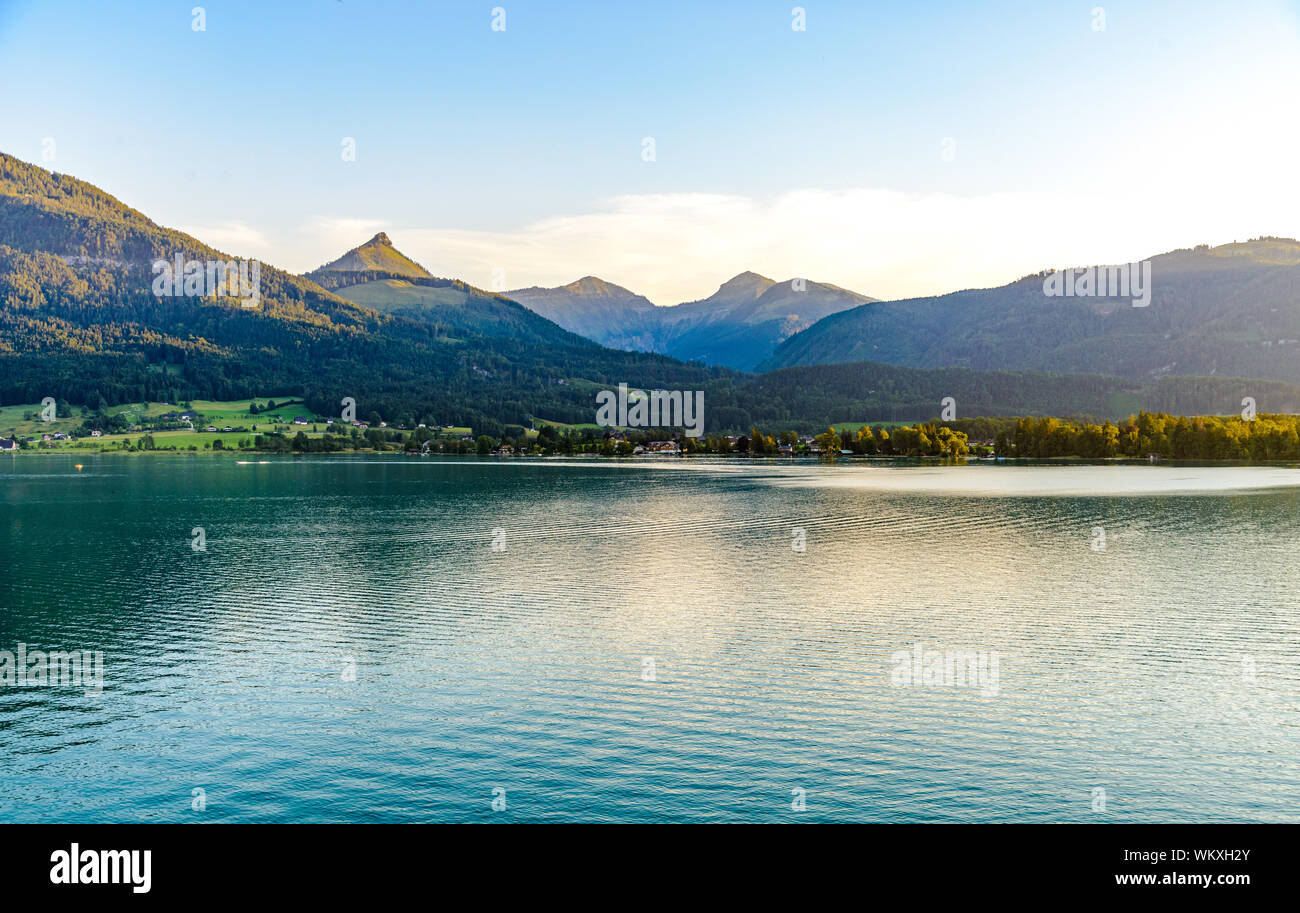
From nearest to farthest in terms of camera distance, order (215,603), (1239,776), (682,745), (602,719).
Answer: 1. (1239,776)
2. (682,745)
3. (602,719)
4. (215,603)

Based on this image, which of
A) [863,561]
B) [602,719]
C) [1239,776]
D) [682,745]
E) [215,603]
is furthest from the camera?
[863,561]

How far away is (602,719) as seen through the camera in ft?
89.5

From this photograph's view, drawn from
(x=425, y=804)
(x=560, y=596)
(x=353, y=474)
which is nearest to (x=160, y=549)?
(x=560, y=596)

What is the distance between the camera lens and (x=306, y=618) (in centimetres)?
4341

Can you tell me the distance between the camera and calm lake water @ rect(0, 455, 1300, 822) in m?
22.1

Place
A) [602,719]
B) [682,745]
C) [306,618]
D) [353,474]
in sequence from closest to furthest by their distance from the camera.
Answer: [682,745], [602,719], [306,618], [353,474]

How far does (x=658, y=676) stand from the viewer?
32125mm

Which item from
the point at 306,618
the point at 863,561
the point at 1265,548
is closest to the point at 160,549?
the point at 306,618

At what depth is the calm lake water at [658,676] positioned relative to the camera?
72.4 ft
